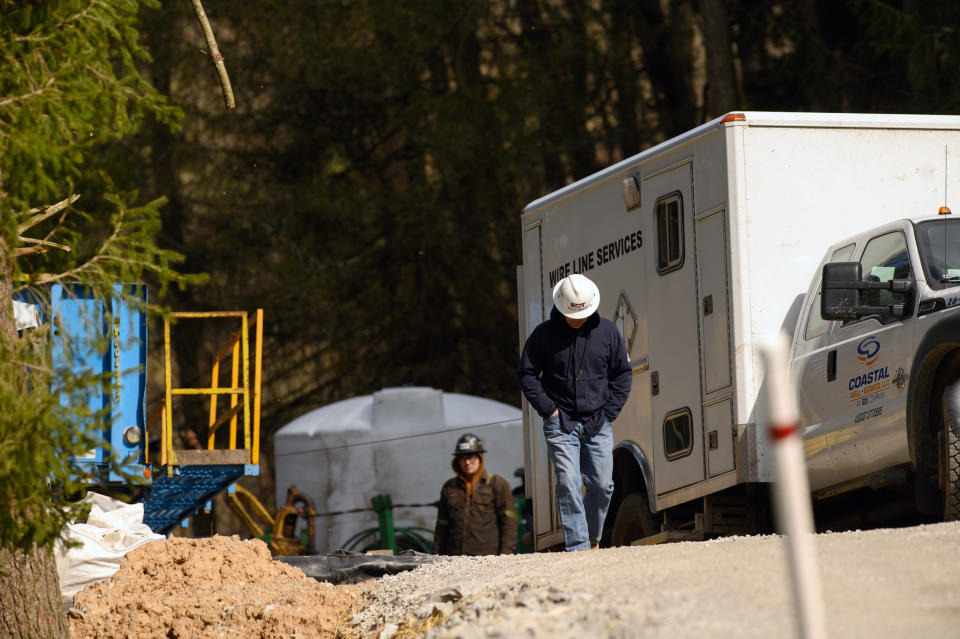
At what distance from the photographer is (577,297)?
379 inches

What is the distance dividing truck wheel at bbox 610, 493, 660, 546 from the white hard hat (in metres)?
1.91

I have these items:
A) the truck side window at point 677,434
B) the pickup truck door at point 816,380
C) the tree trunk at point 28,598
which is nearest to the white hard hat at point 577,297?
the truck side window at point 677,434

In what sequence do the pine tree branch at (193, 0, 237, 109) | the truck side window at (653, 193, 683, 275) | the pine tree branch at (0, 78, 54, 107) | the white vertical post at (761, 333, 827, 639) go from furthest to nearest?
the truck side window at (653, 193, 683, 275) < the pine tree branch at (193, 0, 237, 109) < the pine tree branch at (0, 78, 54, 107) < the white vertical post at (761, 333, 827, 639)

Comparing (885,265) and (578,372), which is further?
(578,372)

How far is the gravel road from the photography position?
5.25m

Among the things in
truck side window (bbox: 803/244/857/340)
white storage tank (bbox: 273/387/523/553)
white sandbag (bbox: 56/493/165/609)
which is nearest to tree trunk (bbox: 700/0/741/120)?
white storage tank (bbox: 273/387/523/553)

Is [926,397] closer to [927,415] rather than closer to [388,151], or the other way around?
[927,415]

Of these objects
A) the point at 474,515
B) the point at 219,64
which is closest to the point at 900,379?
the point at 219,64

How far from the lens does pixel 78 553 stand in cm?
923

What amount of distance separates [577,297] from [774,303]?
127cm

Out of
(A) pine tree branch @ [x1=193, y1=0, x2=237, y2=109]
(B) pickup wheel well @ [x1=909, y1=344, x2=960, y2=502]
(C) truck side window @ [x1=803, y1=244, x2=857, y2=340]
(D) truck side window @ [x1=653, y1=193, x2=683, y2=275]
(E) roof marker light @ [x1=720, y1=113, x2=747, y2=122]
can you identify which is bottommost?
(B) pickup wheel well @ [x1=909, y1=344, x2=960, y2=502]

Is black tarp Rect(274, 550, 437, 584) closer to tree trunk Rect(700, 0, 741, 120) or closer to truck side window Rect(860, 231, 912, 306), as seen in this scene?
truck side window Rect(860, 231, 912, 306)

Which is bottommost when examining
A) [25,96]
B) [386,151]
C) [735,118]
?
[25,96]

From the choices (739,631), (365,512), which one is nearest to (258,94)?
(365,512)
